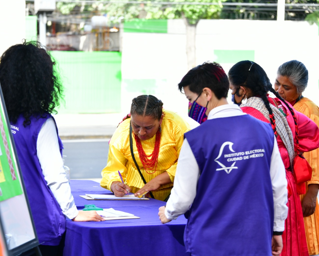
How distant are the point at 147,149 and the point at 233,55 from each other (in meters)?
13.8

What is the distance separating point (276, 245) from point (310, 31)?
15938 mm

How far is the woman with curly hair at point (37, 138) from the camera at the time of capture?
2.54m

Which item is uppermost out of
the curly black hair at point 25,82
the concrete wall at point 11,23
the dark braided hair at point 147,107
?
the concrete wall at point 11,23

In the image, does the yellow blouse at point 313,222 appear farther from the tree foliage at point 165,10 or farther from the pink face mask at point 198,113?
the tree foliage at point 165,10

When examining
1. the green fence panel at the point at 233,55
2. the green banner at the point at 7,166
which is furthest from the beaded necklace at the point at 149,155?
the green fence panel at the point at 233,55

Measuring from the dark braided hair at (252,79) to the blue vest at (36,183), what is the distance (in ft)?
3.57

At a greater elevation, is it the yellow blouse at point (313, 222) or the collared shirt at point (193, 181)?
the collared shirt at point (193, 181)

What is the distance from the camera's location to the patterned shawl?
9.09 feet

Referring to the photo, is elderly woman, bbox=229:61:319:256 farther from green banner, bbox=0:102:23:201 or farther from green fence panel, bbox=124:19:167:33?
green fence panel, bbox=124:19:167:33

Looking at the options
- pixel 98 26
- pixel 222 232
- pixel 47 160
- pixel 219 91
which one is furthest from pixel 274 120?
pixel 98 26

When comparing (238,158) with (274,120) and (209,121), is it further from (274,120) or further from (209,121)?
(274,120)

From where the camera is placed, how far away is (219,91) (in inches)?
89.8

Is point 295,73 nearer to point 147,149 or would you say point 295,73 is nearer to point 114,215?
point 147,149

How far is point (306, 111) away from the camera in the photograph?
12.1 feet
